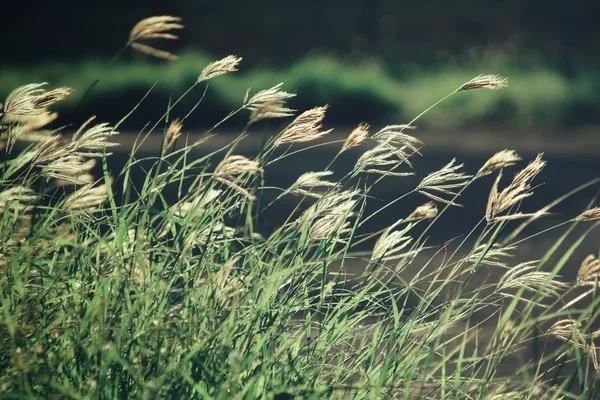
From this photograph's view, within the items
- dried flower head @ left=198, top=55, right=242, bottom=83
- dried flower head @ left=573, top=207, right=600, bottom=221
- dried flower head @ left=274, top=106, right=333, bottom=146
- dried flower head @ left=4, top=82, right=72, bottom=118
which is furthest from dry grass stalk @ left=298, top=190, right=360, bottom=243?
dried flower head @ left=4, top=82, right=72, bottom=118

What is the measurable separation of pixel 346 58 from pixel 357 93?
292 cm

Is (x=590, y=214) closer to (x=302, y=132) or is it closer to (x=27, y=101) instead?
(x=302, y=132)

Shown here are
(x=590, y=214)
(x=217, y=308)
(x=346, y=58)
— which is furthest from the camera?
(x=346, y=58)

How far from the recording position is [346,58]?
37.7 ft

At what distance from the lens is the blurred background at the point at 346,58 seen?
8.51 metres

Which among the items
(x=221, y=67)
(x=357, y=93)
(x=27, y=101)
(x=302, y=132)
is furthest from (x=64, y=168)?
(x=357, y=93)

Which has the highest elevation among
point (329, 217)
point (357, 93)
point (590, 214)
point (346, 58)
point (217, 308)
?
point (590, 214)

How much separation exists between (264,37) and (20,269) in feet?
45.3

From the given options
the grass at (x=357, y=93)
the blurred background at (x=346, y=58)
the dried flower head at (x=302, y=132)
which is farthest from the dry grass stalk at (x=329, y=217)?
the grass at (x=357, y=93)

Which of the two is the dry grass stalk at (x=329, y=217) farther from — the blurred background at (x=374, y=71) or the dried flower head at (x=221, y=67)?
the blurred background at (x=374, y=71)

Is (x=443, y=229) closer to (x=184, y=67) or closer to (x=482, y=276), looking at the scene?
(x=482, y=276)

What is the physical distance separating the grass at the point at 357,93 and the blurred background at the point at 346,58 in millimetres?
21

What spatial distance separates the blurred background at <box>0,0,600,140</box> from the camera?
27.9 feet

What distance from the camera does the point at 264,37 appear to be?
1532cm
